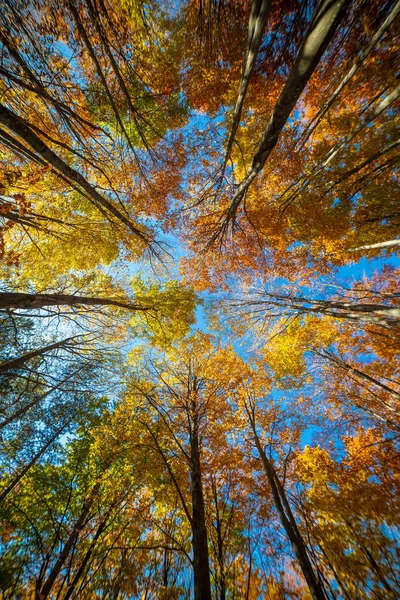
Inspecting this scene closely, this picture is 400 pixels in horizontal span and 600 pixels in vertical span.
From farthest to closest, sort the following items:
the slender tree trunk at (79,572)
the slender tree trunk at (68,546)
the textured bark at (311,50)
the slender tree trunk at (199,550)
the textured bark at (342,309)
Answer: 1. the textured bark at (342,309)
2. the slender tree trunk at (68,546)
3. the slender tree trunk at (79,572)
4. the slender tree trunk at (199,550)
5. the textured bark at (311,50)

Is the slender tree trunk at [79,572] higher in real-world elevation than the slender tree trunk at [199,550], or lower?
lower

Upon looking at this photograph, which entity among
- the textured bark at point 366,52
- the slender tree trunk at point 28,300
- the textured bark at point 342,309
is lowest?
the textured bark at point 342,309

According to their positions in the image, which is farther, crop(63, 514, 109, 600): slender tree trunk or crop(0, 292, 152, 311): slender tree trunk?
crop(0, 292, 152, 311): slender tree trunk

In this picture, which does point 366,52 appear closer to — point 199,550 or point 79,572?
point 199,550

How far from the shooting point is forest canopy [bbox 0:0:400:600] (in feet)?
10.8

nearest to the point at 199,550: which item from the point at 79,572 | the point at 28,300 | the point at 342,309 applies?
the point at 79,572

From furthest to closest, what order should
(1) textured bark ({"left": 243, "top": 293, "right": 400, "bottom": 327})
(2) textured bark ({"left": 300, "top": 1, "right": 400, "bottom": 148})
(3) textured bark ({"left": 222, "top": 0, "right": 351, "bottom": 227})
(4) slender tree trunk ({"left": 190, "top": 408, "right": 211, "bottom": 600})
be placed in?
(1) textured bark ({"left": 243, "top": 293, "right": 400, "bottom": 327}), (4) slender tree trunk ({"left": 190, "top": 408, "right": 211, "bottom": 600}), (2) textured bark ({"left": 300, "top": 1, "right": 400, "bottom": 148}), (3) textured bark ({"left": 222, "top": 0, "right": 351, "bottom": 227})

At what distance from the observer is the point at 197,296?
7.81m

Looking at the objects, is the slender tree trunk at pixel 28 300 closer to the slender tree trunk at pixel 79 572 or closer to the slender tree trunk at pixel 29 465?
the slender tree trunk at pixel 29 465

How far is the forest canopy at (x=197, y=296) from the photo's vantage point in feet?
10.8

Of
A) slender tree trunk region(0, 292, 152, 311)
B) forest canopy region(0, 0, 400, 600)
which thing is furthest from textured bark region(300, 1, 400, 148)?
slender tree trunk region(0, 292, 152, 311)

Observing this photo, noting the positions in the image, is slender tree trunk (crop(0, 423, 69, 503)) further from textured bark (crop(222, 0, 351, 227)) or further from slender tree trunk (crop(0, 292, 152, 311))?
textured bark (crop(222, 0, 351, 227))

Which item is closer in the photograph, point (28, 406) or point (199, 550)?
point (199, 550)

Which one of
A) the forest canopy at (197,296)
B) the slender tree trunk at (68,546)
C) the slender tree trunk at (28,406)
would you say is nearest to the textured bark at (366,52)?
the forest canopy at (197,296)
